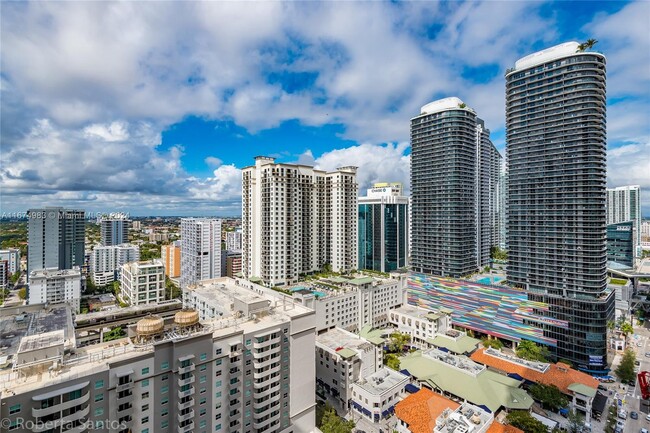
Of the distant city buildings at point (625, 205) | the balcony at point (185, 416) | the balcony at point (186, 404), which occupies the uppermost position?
the distant city buildings at point (625, 205)

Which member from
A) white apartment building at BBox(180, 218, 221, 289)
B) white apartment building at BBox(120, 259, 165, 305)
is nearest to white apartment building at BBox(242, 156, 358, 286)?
white apartment building at BBox(120, 259, 165, 305)

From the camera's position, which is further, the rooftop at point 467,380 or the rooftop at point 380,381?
the rooftop at point 380,381

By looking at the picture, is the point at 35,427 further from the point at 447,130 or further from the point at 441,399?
the point at 447,130

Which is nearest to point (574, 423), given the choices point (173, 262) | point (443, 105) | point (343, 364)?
point (343, 364)

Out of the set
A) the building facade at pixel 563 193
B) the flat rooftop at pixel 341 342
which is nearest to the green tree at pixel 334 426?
the flat rooftop at pixel 341 342

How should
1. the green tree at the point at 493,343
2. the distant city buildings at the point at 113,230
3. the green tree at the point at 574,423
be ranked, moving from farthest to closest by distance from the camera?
the distant city buildings at the point at 113,230 < the green tree at the point at 493,343 < the green tree at the point at 574,423

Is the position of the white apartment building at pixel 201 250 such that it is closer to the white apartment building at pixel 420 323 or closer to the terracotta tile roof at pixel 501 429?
the white apartment building at pixel 420 323
